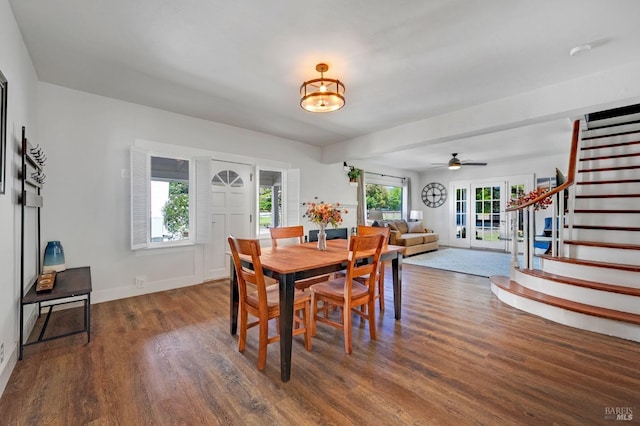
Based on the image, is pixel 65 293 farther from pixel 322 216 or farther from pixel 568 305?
pixel 568 305

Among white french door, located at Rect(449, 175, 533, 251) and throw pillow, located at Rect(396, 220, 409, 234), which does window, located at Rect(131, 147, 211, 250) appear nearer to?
throw pillow, located at Rect(396, 220, 409, 234)

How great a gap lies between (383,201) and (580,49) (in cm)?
649

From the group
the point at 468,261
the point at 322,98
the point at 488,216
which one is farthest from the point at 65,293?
the point at 488,216

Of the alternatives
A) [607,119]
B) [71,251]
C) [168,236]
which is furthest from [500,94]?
[71,251]

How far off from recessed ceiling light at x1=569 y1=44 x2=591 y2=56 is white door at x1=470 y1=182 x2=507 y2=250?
6.02 metres

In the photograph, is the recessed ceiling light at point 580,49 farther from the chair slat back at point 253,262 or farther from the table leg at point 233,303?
the table leg at point 233,303

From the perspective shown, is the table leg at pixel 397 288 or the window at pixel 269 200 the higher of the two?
the window at pixel 269 200

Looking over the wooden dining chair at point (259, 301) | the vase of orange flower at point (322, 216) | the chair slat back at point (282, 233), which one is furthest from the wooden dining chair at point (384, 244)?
the wooden dining chair at point (259, 301)

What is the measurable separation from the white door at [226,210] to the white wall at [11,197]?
7.71 ft

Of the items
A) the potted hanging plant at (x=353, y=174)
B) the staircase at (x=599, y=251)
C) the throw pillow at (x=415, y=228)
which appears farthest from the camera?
the throw pillow at (x=415, y=228)

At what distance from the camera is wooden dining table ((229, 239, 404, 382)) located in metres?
1.94

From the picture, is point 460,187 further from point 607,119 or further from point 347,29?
point 347,29

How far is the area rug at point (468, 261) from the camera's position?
5249mm

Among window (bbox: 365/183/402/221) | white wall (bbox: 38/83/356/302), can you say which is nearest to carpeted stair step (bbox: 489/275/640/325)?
white wall (bbox: 38/83/356/302)
